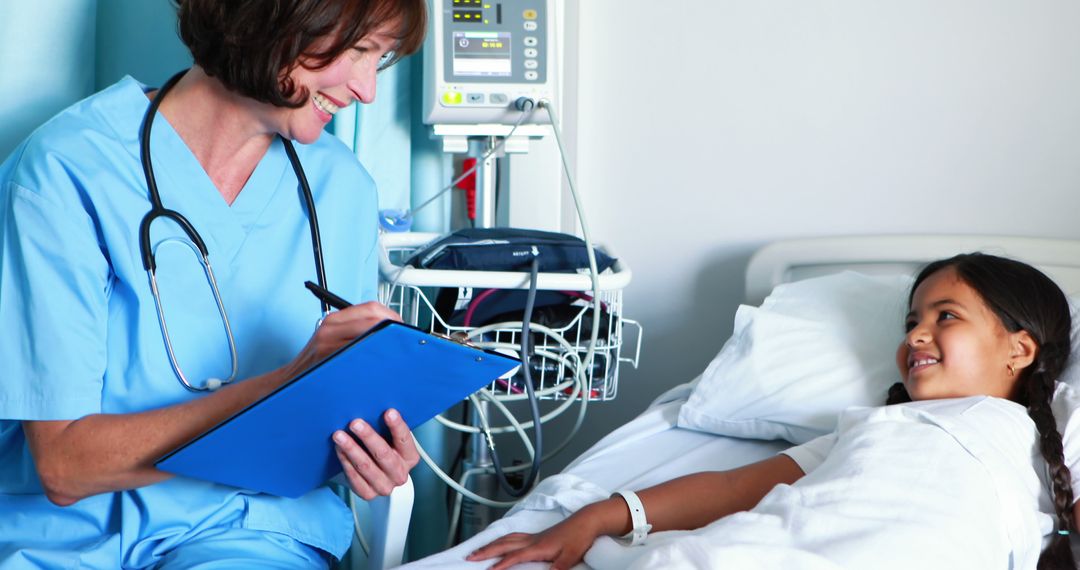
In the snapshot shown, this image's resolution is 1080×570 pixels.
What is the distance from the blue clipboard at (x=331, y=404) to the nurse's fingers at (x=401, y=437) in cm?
1

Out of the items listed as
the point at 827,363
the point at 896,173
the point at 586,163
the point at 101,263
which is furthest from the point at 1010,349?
the point at 101,263

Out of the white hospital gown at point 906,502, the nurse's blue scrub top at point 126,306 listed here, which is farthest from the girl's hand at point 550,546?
the nurse's blue scrub top at point 126,306

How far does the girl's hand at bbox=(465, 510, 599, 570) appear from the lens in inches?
51.9

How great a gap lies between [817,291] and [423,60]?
0.92m

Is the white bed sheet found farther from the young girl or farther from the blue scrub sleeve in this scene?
the blue scrub sleeve

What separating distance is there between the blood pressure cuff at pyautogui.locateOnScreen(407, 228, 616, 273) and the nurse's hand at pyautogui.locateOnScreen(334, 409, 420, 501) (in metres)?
0.55

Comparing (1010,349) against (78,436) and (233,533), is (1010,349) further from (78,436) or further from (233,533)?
(78,436)

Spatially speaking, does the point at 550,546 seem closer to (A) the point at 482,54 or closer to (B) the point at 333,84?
(B) the point at 333,84

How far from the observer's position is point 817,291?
1908 mm

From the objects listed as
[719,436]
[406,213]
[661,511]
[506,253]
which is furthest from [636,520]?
[406,213]

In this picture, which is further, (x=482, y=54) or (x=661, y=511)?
(x=482, y=54)

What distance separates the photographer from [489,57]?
204 cm

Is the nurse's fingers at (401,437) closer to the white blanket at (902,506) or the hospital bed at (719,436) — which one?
the hospital bed at (719,436)

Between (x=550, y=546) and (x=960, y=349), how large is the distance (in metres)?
0.73
